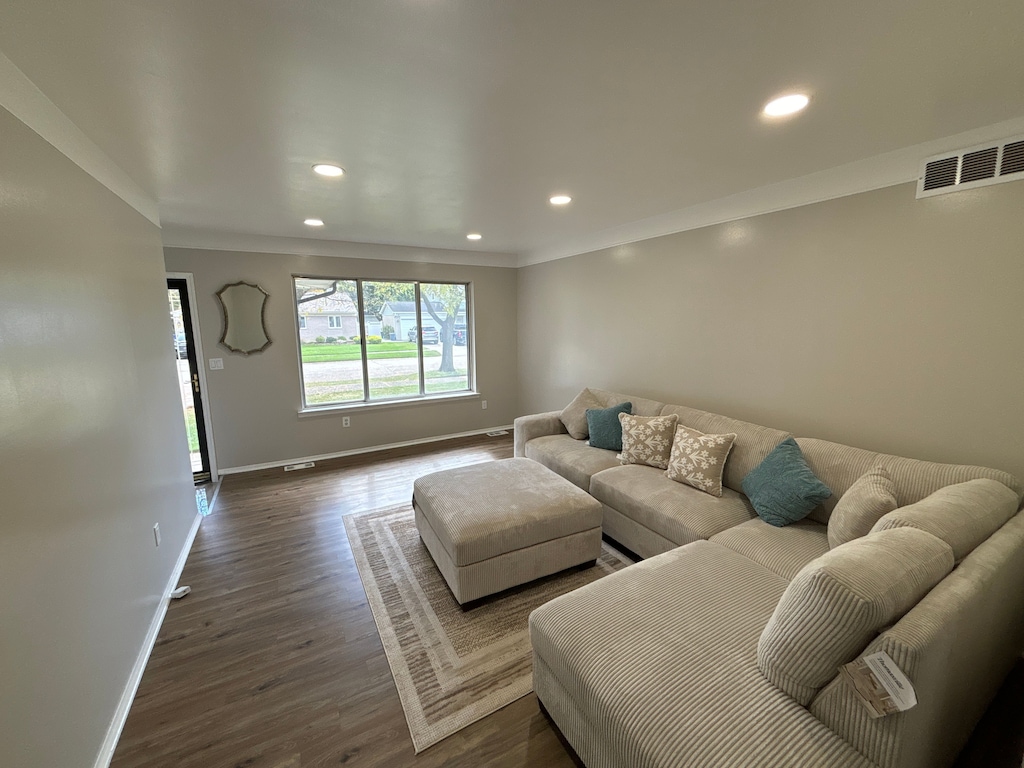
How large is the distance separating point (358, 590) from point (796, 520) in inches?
100

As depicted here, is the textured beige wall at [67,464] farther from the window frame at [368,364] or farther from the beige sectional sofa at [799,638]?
the window frame at [368,364]

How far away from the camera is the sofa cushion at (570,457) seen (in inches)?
122

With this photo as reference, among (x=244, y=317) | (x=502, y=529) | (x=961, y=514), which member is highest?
(x=244, y=317)

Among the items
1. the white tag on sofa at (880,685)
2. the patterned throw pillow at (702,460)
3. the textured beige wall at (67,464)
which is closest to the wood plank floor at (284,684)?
the textured beige wall at (67,464)

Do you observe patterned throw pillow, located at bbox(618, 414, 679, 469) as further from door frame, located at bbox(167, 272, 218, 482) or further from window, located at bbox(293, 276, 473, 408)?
door frame, located at bbox(167, 272, 218, 482)

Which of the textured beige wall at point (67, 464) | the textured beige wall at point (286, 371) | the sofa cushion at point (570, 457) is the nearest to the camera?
the textured beige wall at point (67, 464)

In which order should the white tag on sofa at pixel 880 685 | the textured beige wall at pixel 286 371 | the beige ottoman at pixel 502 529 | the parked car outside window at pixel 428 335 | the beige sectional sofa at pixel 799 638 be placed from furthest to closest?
the parked car outside window at pixel 428 335, the textured beige wall at pixel 286 371, the beige ottoman at pixel 502 529, the beige sectional sofa at pixel 799 638, the white tag on sofa at pixel 880 685

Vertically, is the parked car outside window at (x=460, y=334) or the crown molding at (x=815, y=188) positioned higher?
the crown molding at (x=815, y=188)

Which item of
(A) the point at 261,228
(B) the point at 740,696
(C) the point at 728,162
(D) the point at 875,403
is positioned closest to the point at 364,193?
(A) the point at 261,228

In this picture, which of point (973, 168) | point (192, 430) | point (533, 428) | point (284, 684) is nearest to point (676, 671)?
point (284, 684)

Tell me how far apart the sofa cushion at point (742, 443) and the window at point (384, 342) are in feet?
11.5

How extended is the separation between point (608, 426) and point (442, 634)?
207 cm

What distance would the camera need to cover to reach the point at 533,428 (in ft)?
12.8

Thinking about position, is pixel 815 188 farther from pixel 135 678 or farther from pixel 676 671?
pixel 135 678
